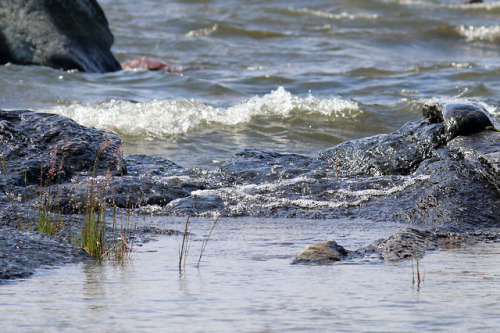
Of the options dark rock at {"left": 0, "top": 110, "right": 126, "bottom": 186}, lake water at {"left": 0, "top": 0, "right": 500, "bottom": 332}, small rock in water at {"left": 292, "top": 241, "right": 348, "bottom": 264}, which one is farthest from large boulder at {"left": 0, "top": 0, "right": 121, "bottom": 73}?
small rock in water at {"left": 292, "top": 241, "right": 348, "bottom": 264}

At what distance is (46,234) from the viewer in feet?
14.2

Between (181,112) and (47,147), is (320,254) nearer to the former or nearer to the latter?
(47,147)

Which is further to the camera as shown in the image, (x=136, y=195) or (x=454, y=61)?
(x=454, y=61)

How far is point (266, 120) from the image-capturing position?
11484 millimetres

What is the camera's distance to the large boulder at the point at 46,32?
14461 mm

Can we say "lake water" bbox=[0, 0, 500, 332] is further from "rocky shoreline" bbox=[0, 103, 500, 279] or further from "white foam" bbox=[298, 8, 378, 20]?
"rocky shoreline" bbox=[0, 103, 500, 279]

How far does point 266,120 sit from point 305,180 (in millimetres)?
5045

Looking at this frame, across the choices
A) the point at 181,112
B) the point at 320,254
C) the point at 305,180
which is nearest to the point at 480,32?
the point at 181,112

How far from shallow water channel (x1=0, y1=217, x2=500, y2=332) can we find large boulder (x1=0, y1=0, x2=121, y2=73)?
→ 10.9 m

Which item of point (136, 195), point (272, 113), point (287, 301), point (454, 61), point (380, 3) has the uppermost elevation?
point (380, 3)

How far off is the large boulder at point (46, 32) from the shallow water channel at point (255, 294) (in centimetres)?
1089

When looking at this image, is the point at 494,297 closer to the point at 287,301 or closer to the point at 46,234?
the point at 287,301

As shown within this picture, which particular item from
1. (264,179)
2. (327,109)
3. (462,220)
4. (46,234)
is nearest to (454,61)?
(327,109)

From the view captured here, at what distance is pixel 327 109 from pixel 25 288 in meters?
8.87
